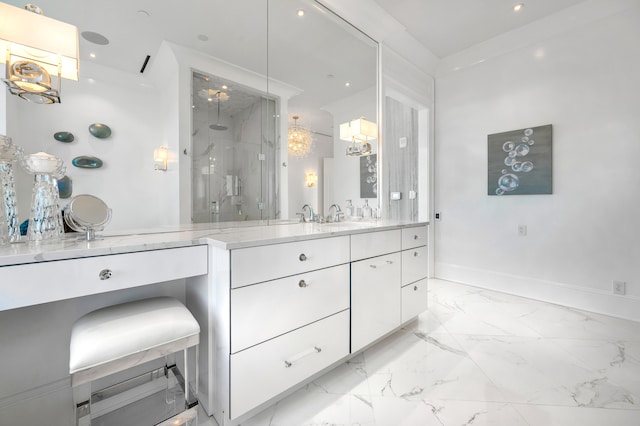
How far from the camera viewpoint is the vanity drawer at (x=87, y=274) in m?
0.81

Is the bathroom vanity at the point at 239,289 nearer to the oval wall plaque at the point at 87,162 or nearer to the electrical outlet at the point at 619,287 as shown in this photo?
the oval wall plaque at the point at 87,162

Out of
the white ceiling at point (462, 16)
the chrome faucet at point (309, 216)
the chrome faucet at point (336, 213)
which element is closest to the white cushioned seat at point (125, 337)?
the chrome faucet at point (309, 216)

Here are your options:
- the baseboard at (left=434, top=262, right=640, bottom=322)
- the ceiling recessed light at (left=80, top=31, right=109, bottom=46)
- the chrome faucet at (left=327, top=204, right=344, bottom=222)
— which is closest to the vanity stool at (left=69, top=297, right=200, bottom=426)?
the ceiling recessed light at (left=80, top=31, right=109, bottom=46)

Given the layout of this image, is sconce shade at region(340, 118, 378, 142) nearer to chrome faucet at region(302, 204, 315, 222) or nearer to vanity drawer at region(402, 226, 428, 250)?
chrome faucet at region(302, 204, 315, 222)

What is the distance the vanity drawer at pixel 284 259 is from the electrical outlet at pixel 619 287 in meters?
2.76

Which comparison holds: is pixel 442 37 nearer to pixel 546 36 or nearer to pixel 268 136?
pixel 546 36

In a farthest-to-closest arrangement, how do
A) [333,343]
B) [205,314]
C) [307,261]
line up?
[333,343]
[307,261]
[205,314]

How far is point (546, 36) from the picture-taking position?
2.77m

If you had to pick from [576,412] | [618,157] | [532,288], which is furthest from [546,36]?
[576,412]

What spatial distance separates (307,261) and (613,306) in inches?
121

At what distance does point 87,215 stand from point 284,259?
0.87 meters

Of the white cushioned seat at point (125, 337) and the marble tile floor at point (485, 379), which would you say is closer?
the white cushioned seat at point (125, 337)

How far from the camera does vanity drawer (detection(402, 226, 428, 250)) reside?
2053 millimetres

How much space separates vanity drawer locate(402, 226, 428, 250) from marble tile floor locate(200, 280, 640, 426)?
28.6 inches
